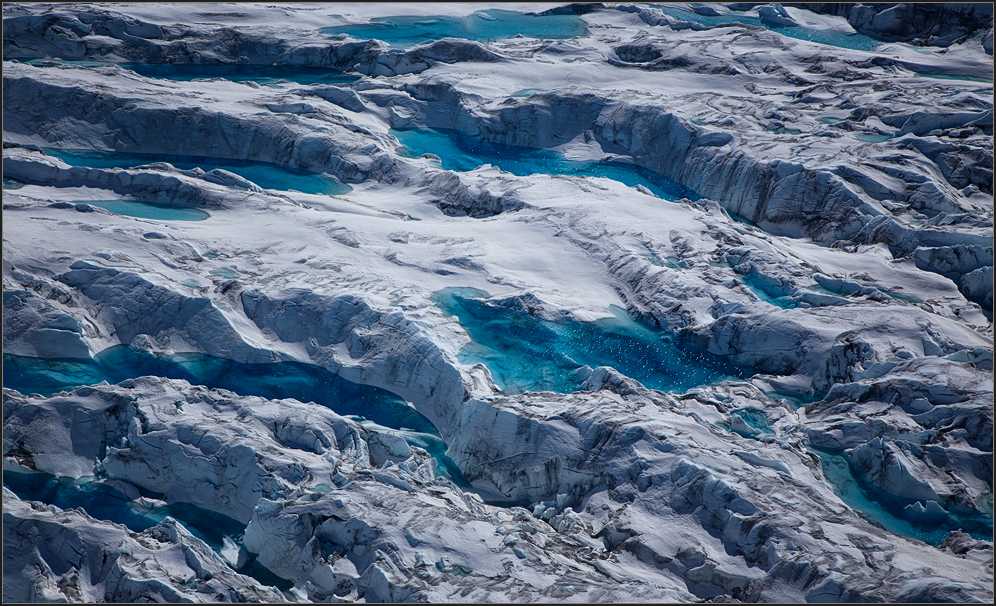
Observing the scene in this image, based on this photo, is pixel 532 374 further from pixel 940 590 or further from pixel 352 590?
pixel 940 590

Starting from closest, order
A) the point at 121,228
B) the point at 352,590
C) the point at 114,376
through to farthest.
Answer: the point at 352,590, the point at 114,376, the point at 121,228

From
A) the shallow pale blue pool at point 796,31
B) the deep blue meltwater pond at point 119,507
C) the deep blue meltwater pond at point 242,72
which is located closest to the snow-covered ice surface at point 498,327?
the deep blue meltwater pond at point 119,507

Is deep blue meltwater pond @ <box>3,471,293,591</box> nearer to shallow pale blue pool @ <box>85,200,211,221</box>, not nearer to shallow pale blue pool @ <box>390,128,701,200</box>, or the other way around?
shallow pale blue pool @ <box>85,200,211,221</box>

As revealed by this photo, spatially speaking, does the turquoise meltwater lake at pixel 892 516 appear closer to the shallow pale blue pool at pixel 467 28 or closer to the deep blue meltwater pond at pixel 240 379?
the deep blue meltwater pond at pixel 240 379

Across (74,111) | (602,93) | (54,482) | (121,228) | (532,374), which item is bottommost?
(54,482)

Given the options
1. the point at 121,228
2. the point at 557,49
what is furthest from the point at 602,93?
the point at 121,228

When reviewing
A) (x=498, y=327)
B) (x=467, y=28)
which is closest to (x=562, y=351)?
(x=498, y=327)
